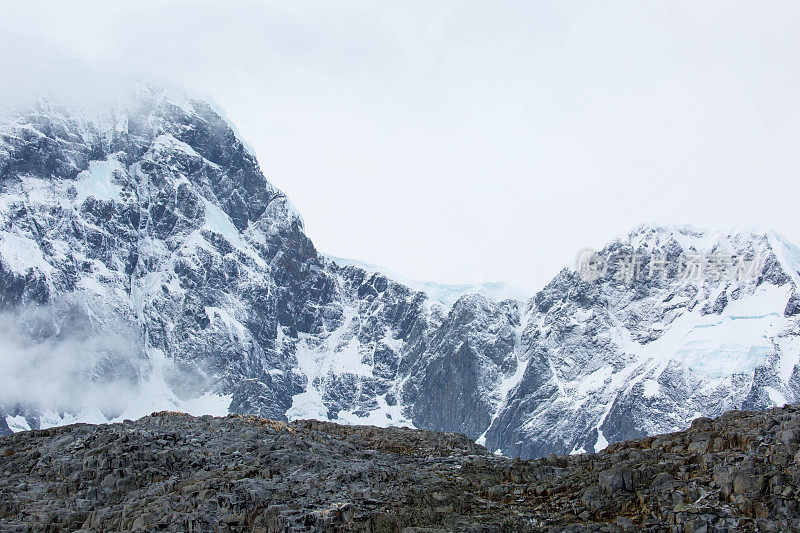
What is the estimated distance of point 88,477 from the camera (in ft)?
210

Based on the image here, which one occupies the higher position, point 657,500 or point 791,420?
point 791,420

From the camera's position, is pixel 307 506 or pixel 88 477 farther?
pixel 88 477

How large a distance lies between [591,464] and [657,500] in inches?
408

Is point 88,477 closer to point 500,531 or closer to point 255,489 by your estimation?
point 255,489

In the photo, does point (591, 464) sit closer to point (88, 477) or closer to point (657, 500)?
point (657, 500)

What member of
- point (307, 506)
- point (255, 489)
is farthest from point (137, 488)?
point (307, 506)

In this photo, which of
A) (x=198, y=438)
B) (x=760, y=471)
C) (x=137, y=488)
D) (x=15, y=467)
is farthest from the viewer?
(x=198, y=438)

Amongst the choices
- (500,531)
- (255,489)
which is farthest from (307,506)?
(500,531)

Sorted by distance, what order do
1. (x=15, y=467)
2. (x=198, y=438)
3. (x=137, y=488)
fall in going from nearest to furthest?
(x=137, y=488) < (x=15, y=467) < (x=198, y=438)

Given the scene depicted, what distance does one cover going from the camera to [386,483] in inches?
2303

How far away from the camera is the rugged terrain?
46.4m

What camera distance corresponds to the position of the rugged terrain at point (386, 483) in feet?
152

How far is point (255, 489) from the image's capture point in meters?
57.2

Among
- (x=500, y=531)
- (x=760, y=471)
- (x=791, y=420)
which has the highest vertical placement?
(x=791, y=420)
